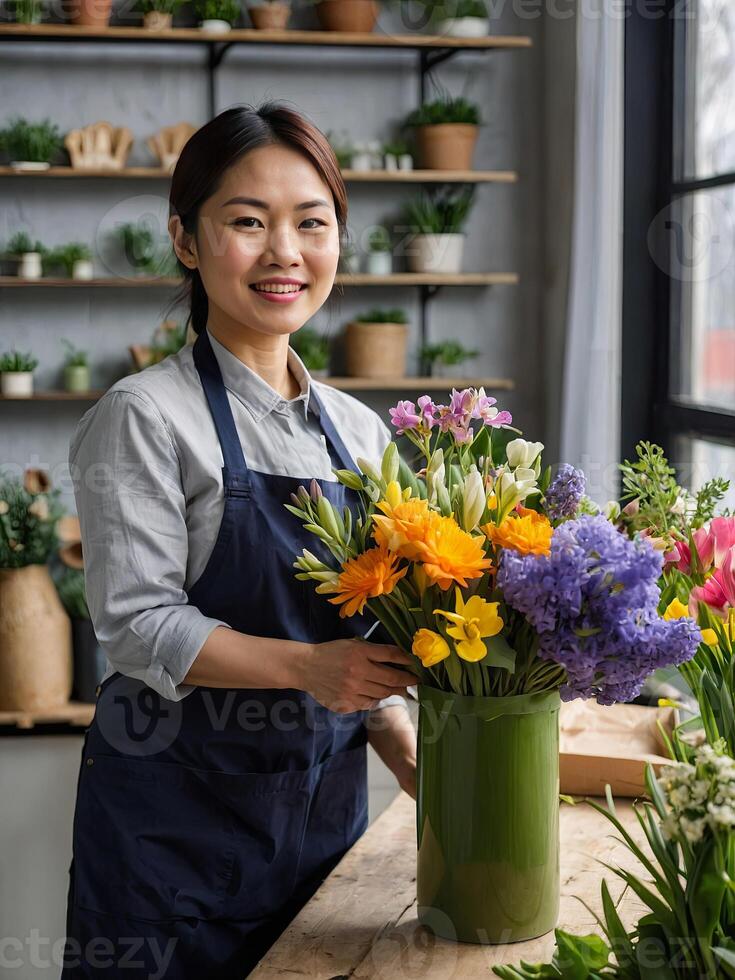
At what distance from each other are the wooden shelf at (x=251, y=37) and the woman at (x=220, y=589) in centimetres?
186

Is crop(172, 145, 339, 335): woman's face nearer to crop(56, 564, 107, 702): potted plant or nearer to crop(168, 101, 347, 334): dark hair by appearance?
crop(168, 101, 347, 334): dark hair

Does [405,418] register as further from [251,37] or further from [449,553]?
[251,37]

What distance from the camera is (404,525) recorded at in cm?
98

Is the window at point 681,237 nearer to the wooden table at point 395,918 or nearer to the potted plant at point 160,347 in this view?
the potted plant at point 160,347

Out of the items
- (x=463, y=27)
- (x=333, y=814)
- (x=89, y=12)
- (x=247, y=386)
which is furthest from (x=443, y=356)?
(x=333, y=814)

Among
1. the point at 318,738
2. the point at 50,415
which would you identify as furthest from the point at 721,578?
the point at 50,415

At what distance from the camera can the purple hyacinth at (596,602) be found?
926 millimetres

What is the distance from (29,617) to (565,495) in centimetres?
186

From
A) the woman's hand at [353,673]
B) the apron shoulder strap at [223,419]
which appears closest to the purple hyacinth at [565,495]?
the woman's hand at [353,673]

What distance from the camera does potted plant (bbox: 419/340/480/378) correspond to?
11.2 feet

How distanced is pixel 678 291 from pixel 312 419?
5.60ft

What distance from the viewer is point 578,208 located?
2953 mm

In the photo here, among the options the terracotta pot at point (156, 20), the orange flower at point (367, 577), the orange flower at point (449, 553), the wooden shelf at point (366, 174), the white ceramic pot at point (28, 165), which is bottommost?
the orange flower at point (367, 577)

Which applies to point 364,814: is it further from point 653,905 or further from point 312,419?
point 653,905
